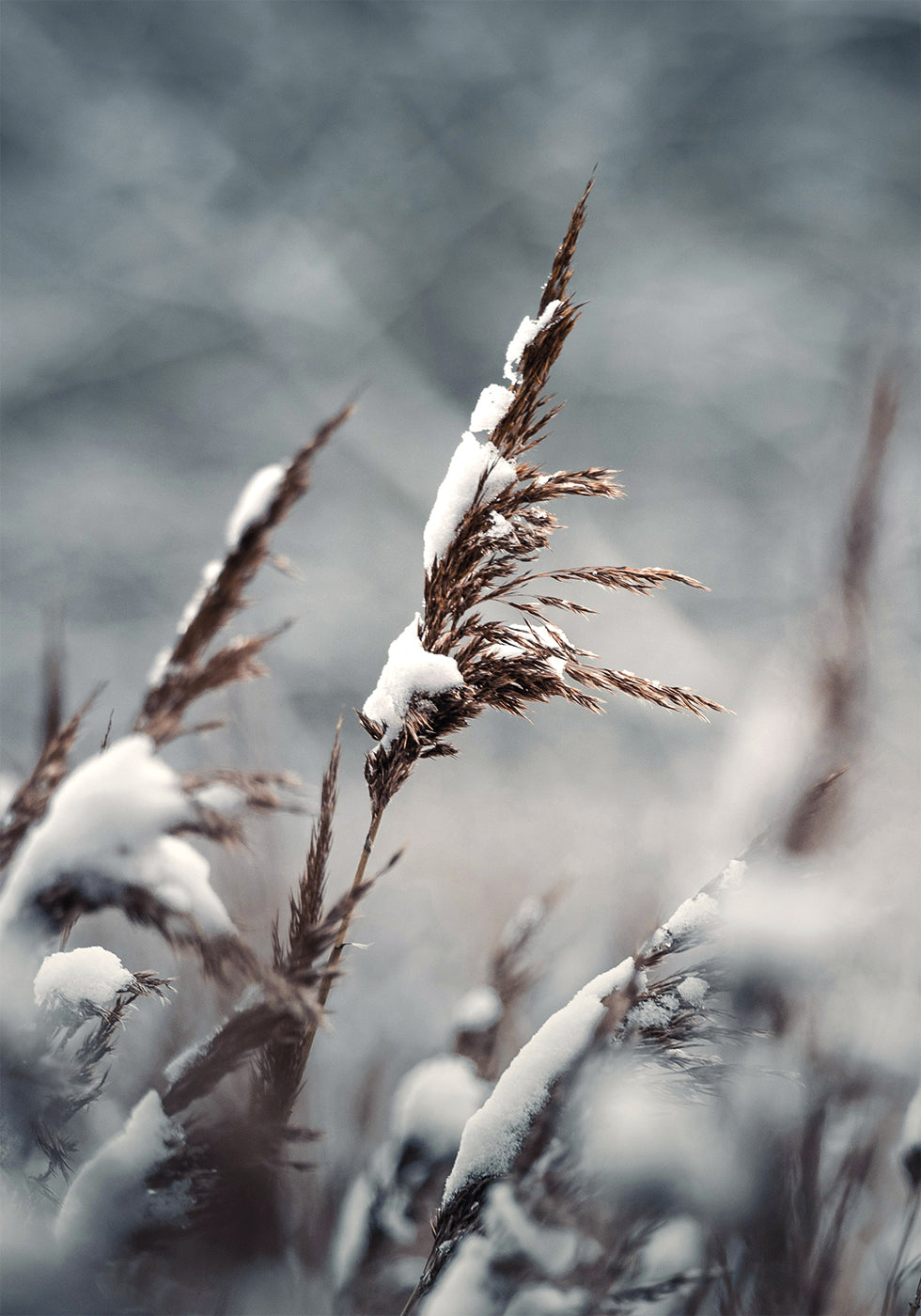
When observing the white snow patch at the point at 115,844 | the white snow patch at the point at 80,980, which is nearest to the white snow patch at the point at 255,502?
the white snow patch at the point at 115,844

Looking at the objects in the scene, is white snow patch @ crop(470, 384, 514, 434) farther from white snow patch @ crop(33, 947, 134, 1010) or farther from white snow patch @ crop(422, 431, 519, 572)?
A: white snow patch @ crop(33, 947, 134, 1010)

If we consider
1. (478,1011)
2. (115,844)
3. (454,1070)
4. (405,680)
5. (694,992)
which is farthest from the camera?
(478,1011)

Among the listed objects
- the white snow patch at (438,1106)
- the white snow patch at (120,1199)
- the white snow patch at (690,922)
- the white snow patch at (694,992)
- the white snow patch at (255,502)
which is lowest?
the white snow patch at (120,1199)

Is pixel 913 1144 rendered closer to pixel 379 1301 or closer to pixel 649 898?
pixel 649 898

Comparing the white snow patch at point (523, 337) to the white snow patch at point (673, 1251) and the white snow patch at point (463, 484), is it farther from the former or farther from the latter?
the white snow patch at point (673, 1251)

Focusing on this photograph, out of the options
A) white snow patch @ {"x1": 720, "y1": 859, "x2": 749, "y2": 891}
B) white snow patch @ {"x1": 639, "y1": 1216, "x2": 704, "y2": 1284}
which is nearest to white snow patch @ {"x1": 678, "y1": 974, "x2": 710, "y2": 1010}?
white snow patch @ {"x1": 720, "y1": 859, "x2": 749, "y2": 891}

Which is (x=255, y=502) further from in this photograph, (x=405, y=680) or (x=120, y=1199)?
(x=120, y=1199)

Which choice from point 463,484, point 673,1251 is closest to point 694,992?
point 673,1251
